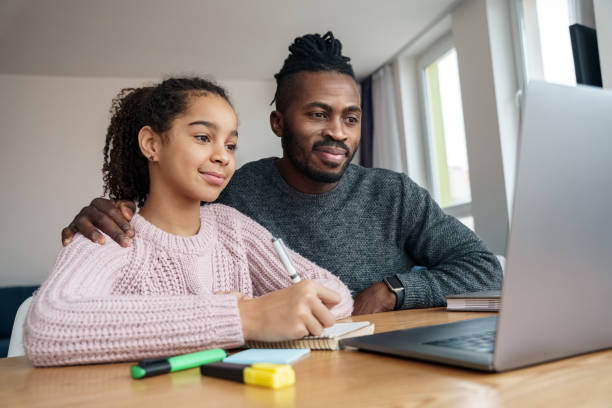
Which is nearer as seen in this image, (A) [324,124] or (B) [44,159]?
(A) [324,124]

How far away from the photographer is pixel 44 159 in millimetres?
4664

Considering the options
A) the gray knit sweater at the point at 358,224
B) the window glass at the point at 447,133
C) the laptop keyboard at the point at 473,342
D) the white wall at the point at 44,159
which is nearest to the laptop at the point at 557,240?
the laptop keyboard at the point at 473,342

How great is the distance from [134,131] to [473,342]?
0.89 m

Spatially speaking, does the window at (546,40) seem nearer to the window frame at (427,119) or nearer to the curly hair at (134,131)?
the window frame at (427,119)

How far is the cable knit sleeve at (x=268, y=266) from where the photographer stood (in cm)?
114

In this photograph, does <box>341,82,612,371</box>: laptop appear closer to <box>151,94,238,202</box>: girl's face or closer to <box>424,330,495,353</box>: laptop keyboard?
<box>424,330,495,353</box>: laptop keyboard

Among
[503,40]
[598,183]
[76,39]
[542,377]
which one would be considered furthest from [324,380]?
[76,39]

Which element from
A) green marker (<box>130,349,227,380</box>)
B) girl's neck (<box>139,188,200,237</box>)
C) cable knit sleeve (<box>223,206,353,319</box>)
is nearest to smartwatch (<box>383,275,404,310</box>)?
cable knit sleeve (<box>223,206,353,319</box>)

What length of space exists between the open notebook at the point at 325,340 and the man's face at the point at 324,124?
822 millimetres

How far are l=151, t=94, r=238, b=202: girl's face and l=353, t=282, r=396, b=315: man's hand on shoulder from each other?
0.47 meters

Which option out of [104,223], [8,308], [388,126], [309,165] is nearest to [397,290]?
[309,165]

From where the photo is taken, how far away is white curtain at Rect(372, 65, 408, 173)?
15.7ft

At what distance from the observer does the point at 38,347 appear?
27.8 inches

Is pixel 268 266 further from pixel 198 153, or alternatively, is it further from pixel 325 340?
pixel 325 340
